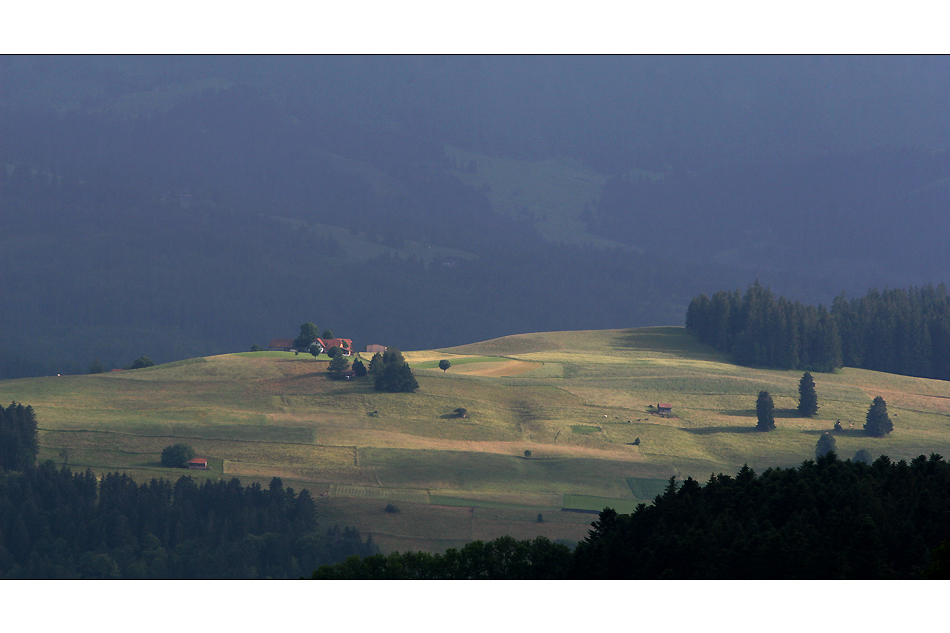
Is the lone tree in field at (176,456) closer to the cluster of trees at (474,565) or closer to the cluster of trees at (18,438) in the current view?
the cluster of trees at (18,438)

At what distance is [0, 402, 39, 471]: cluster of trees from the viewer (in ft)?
589

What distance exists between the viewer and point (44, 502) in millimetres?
169000

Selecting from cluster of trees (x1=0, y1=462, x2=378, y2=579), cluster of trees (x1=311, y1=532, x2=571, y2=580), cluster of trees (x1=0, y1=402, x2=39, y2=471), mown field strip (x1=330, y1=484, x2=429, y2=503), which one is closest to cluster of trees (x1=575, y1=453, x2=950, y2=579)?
cluster of trees (x1=311, y1=532, x2=571, y2=580)

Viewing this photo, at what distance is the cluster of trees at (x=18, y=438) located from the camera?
17938cm

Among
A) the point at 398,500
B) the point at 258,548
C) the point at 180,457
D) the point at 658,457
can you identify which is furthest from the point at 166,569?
the point at 658,457

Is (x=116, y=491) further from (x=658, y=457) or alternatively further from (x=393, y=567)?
(x=393, y=567)

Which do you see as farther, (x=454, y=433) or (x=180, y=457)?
(x=454, y=433)

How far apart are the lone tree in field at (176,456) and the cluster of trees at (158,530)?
8.08 m

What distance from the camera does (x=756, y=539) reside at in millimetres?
67438

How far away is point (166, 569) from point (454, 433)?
201 ft

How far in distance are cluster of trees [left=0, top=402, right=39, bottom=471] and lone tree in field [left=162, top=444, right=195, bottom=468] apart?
23.6 m

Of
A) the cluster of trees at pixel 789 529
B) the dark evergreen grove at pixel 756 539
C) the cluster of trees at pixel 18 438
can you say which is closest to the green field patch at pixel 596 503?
the cluster of trees at pixel 789 529

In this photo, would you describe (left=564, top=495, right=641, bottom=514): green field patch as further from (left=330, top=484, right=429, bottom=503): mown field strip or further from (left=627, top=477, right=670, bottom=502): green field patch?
(left=330, top=484, right=429, bottom=503): mown field strip

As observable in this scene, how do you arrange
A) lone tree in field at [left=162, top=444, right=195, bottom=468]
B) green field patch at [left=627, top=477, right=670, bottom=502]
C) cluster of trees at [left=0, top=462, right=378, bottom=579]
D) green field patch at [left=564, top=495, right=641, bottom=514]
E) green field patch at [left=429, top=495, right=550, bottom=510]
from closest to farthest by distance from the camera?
cluster of trees at [left=0, top=462, right=378, bottom=579], green field patch at [left=429, top=495, right=550, bottom=510], green field patch at [left=564, top=495, right=641, bottom=514], green field patch at [left=627, top=477, right=670, bottom=502], lone tree in field at [left=162, top=444, right=195, bottom=468]
